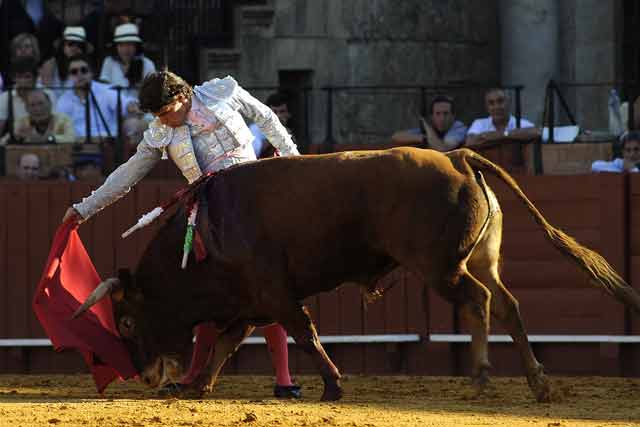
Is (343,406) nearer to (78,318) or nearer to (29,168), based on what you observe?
(78,318)

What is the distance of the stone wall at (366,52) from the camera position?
1553 cm

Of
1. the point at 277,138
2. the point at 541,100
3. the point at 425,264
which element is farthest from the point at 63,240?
the point at 541,100

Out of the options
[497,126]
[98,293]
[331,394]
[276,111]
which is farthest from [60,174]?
[331,394]

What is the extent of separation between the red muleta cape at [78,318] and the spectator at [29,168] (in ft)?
7.75

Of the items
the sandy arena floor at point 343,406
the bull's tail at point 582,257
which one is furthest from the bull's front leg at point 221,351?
the bull's tail at point 582,257

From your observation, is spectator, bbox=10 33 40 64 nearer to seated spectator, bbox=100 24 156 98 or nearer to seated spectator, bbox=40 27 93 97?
seated spectator, bbox=40 27 93 97

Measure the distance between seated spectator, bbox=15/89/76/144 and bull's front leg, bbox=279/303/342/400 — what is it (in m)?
4.21

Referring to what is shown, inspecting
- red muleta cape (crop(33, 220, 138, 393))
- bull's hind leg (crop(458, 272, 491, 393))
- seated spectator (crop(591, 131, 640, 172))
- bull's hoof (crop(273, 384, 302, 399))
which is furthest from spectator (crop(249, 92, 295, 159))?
bull's hind leg (crop(458, 272, 491, 393))

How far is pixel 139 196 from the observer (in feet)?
41.6

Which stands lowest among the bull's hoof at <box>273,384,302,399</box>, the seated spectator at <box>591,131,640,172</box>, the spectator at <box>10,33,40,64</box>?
the bull's hoof at <box>273,384,302,399</box>

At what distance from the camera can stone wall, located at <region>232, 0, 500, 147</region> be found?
1553cm

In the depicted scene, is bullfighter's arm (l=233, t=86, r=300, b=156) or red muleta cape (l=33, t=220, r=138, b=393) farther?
red muleta cape (l=33, t=220, r=138, b=393)

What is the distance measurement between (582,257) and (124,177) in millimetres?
2264

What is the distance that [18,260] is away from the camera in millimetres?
12781
